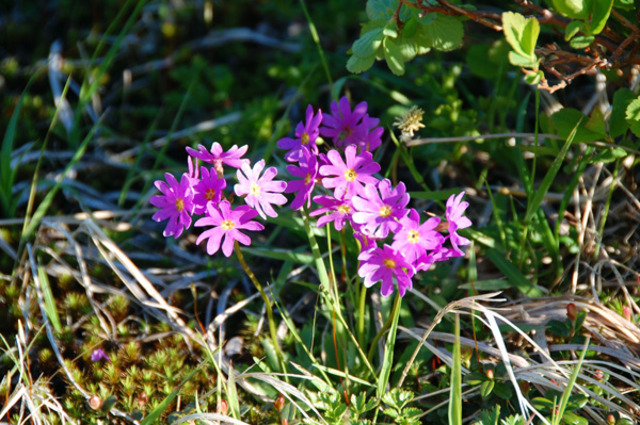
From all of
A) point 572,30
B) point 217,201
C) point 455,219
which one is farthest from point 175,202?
point 572,30

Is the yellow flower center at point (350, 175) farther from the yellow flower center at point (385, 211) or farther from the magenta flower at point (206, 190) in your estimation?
the magenta flower at point (206, 190)

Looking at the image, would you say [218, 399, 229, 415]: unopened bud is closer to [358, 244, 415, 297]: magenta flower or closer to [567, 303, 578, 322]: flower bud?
[358, 244, 415, 297]: magenta flower

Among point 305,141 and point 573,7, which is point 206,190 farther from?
point 573,7

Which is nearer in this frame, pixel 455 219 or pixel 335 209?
pixel 455 219

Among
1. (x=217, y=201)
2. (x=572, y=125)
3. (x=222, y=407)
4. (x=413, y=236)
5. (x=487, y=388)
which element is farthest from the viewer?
(x=572, y=125)

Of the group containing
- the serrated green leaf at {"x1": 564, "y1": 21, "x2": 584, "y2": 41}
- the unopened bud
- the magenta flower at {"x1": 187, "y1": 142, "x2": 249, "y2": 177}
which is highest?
the serrated green leaf at {"x1": 564, "y1": 21, "x2": 584, "y2": 41}

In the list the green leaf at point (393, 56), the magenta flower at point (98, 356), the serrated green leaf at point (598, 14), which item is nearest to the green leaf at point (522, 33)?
the serrated green leaf at point (598, 14)

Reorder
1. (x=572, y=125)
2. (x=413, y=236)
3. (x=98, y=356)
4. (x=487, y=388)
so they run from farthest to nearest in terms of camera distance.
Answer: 1. (x=98, y=356)
2. (x=572, y=125)
3. (x=487, y=388)
4. (x=413, y=236)

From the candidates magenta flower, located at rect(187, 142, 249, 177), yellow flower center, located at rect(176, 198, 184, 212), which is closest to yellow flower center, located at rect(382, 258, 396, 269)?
magenta flower, located at rect(187, 142, 249, 177)
